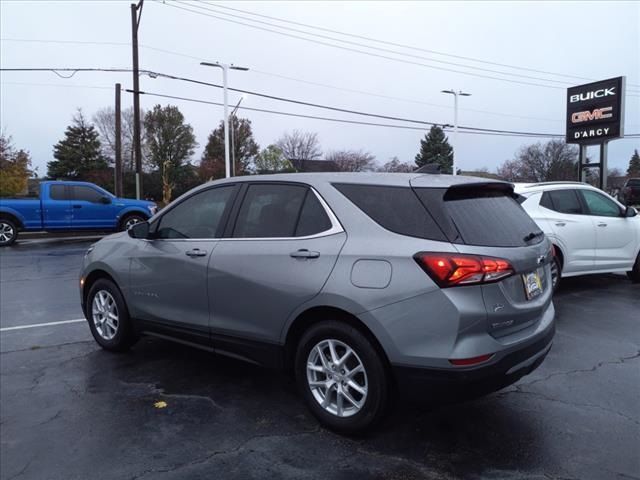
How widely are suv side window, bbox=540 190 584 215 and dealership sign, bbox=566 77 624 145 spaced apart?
11.7 m

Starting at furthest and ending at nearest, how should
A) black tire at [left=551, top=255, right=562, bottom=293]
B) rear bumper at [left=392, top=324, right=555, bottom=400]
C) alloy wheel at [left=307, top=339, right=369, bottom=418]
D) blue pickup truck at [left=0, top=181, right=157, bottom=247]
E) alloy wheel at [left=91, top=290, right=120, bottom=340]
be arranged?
blue pickup truck at [left=0, top=181, right=157, bottom=247] → black tire at [left=551, top=255, right=562, bottom=293] → alloy wheel at [left=91, top=290, right=120, bottom=340] → alloy wheel at [left=307, top=339, right=369, bottom=418] → rear bumper at [left=392, top=324, right=555, bottom=400]

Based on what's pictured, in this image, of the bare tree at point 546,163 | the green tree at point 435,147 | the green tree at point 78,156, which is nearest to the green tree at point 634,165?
the bare tree at point 546,163

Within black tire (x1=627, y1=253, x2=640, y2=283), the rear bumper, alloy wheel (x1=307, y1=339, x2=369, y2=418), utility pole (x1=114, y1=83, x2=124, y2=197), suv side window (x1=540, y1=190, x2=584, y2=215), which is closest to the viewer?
the rear bumper

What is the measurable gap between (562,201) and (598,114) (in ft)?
40.5

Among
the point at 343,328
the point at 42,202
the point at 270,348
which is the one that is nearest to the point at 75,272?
the point at 42,202

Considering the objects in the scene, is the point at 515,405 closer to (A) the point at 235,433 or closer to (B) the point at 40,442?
(A) the point at 235,433

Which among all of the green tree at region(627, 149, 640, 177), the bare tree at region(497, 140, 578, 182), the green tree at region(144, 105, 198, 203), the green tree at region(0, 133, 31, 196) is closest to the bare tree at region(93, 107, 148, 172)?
the green tree at region(144, 105, 198, 203)

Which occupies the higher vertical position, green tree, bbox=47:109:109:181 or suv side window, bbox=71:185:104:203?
green tree, bbox=47:109:109:181

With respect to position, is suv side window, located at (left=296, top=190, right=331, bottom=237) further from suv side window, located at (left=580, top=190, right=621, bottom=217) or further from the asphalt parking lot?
suv side window, located at (left=580, top=190, right=621, bottom=217)

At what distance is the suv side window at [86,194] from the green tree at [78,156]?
35873mm

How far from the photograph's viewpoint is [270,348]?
3475 millimetres

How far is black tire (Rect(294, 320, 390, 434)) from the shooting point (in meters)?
2.96

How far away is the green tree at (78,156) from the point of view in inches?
1948

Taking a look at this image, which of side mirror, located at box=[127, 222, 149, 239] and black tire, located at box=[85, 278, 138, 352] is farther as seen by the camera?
black tire, located at box=[85, 278, 138, 352]
